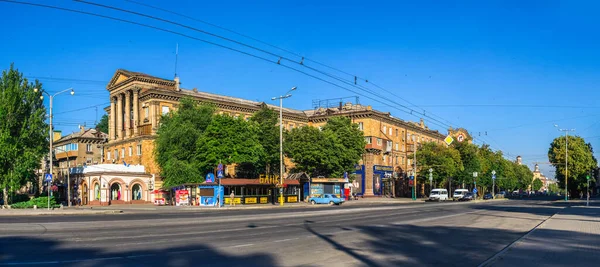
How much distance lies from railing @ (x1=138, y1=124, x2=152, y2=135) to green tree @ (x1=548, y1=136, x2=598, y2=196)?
2603 inches

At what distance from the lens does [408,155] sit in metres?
94.6

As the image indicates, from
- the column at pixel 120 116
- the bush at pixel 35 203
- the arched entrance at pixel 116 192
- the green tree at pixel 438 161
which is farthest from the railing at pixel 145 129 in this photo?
the green tree at pixel 438 161

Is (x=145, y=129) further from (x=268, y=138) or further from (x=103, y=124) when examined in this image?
(x=103, y=124)

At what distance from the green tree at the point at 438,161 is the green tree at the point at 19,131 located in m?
59.2

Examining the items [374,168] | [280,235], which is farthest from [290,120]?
[280,235]

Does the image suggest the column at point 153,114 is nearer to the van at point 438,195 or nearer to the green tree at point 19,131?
the green tree at point 19,131

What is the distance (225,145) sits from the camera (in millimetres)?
52156

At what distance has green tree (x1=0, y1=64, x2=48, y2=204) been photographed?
46.1m

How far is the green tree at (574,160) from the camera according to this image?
82438 millimetres

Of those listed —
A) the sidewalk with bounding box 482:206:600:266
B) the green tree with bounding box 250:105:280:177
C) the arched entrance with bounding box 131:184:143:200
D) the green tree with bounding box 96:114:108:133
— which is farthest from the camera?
the green tree with bounding box 96:114:108:133

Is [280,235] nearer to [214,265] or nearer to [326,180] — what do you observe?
[214,265]

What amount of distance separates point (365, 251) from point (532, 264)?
4621 millimetres

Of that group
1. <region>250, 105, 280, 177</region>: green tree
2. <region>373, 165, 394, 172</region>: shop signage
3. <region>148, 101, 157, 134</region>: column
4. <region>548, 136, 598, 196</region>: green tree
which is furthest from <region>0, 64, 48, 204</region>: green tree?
<region>548, 136, 598, 196</region>: green tree

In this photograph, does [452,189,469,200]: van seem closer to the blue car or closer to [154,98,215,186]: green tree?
the blue car
